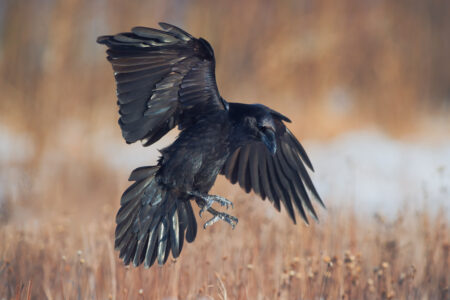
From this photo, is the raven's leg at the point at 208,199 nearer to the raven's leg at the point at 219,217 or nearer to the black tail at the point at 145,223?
the raven's leg at the point at 219,217

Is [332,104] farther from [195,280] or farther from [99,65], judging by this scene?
[195,280]

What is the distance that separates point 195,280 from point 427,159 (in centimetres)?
582

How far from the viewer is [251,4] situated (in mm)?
8852

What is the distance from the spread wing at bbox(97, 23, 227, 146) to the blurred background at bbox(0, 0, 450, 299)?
312 cm

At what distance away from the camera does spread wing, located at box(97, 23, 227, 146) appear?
2770mm

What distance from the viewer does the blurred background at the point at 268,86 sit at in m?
7.36

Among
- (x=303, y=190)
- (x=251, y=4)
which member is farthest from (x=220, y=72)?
(x=303, y=190)

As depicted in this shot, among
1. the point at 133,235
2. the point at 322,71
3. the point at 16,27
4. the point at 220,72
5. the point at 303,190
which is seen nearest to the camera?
the point at 133,235

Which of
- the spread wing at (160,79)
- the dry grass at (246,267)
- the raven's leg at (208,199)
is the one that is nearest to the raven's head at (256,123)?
the spread wing at (160,79)

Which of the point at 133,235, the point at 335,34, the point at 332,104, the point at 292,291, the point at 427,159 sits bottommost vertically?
the point at 292,291

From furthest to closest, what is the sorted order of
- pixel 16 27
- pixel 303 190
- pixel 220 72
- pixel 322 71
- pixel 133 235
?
1. pixel 322 71
2. pixel 220 72
3. pixel 16 27
4. pixel 303 190
5. pixel 133 235

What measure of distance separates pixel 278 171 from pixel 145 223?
981 millimetres

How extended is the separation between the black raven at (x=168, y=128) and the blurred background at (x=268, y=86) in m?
3.00

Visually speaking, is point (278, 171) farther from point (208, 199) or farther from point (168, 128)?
point (168, 128)
